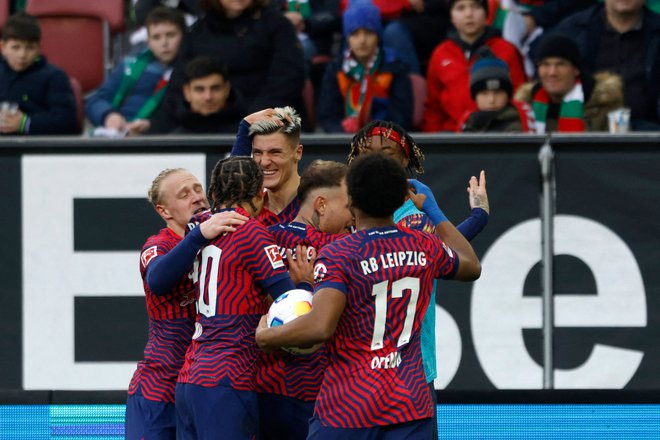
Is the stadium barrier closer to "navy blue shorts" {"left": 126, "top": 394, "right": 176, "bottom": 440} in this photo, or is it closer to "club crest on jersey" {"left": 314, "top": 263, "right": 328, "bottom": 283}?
"navy blue shorts" {"left": 126, "top": 394, "right": 176, "bottom": 440}

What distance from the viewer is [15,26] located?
923 centimetres

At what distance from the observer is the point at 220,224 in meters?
4.80

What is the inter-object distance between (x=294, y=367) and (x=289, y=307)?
59cm

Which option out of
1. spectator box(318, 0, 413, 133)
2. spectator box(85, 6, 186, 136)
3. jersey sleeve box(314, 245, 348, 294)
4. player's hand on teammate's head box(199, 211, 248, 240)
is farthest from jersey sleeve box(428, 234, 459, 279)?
spectator box(85, 6, 186, 136)

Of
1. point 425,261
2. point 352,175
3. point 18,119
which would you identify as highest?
point 18,119

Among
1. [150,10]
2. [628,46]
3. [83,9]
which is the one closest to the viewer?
[628,46]

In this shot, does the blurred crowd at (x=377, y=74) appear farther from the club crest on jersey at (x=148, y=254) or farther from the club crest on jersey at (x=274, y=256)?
the club crest on jersey at (x=274, y=256)

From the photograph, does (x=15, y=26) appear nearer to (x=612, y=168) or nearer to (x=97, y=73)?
(x=97, y=73)

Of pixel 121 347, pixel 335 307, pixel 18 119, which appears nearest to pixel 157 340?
pixel 335 307

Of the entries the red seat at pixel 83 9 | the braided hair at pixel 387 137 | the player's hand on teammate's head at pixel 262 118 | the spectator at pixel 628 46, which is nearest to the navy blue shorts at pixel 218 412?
the braided hair at pixel 387 137

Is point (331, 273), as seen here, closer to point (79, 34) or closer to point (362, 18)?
point (362, 18)

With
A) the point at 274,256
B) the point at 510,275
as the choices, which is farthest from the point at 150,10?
the point at 274,256

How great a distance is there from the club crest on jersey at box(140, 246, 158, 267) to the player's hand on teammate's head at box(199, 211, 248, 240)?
0.53m

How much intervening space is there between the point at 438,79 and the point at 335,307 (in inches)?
200
